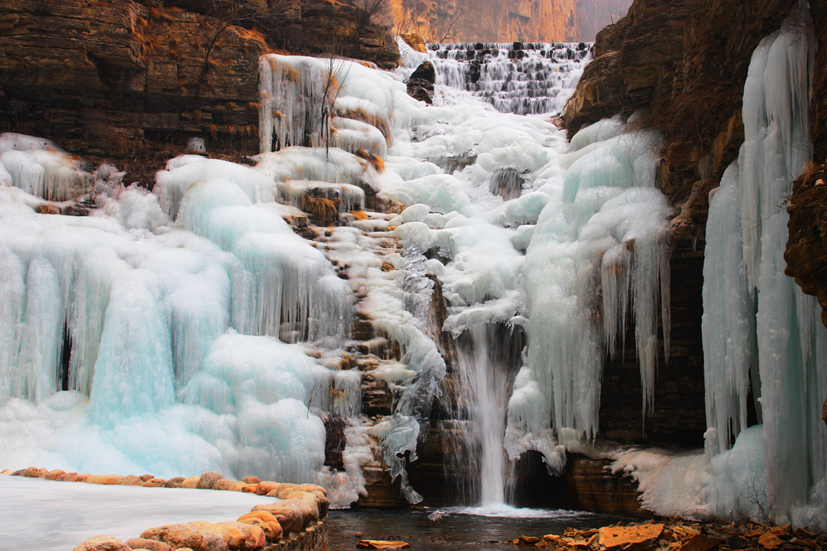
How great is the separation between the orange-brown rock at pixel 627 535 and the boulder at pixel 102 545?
434cm

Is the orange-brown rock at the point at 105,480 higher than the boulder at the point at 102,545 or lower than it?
lower

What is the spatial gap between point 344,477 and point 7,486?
432 cm

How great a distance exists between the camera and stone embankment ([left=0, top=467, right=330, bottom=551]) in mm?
2891

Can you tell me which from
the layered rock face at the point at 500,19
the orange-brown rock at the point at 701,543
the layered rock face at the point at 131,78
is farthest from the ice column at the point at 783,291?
the layered rock face at the point at 500,19

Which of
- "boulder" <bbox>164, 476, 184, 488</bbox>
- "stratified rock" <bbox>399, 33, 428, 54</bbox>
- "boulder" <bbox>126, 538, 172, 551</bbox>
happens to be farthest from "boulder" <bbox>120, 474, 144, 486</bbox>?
"stratified rock" <bbox>399, 33, 428, 54</bbox>

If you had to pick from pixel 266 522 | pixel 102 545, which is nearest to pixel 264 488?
pixel 266 522

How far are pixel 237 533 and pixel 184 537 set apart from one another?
1.15ft

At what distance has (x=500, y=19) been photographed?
3609 centimetres

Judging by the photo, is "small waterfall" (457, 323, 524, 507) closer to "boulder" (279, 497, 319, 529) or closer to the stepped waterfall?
the stepped waterfall

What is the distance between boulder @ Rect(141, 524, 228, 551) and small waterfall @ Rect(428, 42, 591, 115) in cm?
1438

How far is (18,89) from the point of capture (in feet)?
37.0

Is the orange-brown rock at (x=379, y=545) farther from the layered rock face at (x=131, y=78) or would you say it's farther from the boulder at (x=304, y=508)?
the layered rock face at (x=131, y=78)

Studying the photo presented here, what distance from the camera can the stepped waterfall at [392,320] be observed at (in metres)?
6.01

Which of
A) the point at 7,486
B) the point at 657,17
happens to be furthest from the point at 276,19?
the point at 7,486
